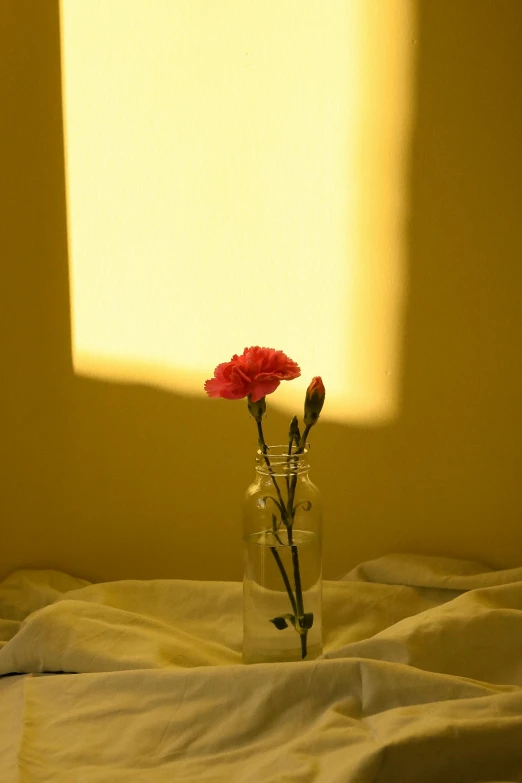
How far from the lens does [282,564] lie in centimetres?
100

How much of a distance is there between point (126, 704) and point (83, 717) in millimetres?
41

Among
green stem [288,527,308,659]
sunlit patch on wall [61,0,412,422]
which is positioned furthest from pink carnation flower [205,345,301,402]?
sunlit patch on wall [61,0,412,422]

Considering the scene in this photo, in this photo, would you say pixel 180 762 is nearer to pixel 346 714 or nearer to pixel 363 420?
pixel 346 714

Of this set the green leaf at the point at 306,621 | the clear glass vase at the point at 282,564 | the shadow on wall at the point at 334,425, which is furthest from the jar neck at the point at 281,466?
the shadow on wall at the point at 334,425

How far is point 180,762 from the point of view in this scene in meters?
0.81

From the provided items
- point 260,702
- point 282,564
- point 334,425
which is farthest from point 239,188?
point 260,702

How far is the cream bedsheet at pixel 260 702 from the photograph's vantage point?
77 centimetres

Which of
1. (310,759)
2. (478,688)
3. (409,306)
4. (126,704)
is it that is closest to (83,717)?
(126,704)

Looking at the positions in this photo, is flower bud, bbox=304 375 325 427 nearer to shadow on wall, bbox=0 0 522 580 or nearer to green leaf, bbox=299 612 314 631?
green leaf, bbox=299 612 314 631

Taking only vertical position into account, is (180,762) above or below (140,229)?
below

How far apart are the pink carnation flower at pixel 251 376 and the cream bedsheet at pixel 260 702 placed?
0.26m

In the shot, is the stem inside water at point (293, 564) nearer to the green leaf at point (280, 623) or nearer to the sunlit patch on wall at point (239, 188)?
the green leaf at point (280, 623)

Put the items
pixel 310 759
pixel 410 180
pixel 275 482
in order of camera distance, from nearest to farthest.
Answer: pixel 310 759
pixel 275 482
pixel 410 180

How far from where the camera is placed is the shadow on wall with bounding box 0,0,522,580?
1210 mm
